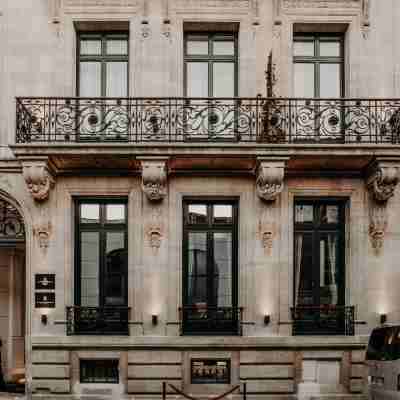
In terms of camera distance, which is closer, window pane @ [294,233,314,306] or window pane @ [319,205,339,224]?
window pane @ [294,233,314,306]

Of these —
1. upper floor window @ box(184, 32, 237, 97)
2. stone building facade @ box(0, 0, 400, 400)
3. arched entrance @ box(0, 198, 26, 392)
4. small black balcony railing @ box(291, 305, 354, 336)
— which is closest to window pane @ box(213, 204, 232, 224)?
stone building facade @ box(0, 0, 400, 400)

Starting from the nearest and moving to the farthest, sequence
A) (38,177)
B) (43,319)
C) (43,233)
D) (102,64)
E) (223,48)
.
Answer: (38,177) < (43,319) < (43,233) < (102,64) < (223,48)

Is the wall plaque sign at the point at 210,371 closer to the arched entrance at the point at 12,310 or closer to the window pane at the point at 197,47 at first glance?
the arched entrance at the point at 12,310

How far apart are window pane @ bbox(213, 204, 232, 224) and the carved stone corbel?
0.89 meters

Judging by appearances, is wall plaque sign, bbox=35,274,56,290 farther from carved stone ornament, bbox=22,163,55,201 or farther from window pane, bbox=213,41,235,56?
window pane, bbox=213,41,235,56

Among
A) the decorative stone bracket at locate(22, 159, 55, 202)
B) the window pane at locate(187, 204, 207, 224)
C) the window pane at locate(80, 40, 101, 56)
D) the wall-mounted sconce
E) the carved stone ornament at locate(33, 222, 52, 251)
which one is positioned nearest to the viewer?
the decorative stone bracket at locate(22, 159, 55, 202)

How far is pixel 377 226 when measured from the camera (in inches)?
539

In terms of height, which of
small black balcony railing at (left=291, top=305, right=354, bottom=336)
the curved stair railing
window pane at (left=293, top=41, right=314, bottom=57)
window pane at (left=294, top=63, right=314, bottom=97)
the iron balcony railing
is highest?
window pane at (left=293, top=41, right=314, bottom=57)

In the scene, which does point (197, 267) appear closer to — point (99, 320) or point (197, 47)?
point (99, 320)

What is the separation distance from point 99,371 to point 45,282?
89.7 inches

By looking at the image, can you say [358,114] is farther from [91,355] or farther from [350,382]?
[91,355]

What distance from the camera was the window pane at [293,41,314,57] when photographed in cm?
1454

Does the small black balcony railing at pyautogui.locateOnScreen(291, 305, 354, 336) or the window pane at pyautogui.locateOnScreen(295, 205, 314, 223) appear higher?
the window pane at pyautogui.locateOnScreen(295, 205, 314, 223)

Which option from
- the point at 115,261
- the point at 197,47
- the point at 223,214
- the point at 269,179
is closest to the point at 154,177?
the point at 223,214
